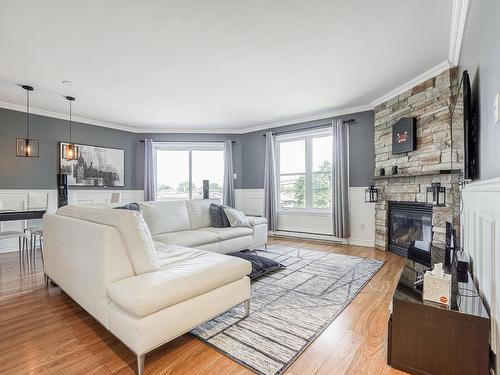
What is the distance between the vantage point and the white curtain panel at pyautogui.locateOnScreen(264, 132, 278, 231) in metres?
5.65

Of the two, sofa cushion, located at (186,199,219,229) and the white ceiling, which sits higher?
the white ceiling

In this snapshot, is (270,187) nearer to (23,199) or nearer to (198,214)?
(198,214)

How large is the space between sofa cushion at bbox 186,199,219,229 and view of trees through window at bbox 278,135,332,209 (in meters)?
2.22

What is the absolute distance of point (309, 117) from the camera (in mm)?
5234

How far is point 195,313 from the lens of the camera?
5.34 feet

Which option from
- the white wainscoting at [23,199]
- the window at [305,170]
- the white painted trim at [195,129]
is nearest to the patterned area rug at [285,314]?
the window at [305,170]

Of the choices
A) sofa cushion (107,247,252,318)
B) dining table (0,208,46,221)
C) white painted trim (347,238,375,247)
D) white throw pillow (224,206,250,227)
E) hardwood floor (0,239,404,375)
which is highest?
dining table (0,208,46,221)

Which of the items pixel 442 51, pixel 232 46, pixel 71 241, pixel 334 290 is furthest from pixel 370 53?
pixel 71 241

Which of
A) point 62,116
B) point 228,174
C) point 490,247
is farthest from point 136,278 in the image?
point 62,116

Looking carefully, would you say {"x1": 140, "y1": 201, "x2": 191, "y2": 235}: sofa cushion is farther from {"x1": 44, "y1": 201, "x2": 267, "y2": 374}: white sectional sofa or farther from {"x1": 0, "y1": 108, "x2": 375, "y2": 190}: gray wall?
{"x1": 0, "y1": 108, "x2": 375, "y2": 190}: gray wall

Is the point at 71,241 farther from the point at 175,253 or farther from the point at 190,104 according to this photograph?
the point at 190,104

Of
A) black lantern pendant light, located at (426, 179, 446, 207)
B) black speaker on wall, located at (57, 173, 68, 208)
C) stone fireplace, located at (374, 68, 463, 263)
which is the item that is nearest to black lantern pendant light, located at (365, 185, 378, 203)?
stone fireplace, located at (374, 68, 463, 263)

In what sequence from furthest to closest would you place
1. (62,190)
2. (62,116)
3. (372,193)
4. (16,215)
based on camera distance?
(62,116)
(62,190)
(372,193)
(16,215)

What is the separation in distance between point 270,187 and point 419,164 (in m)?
2.87
